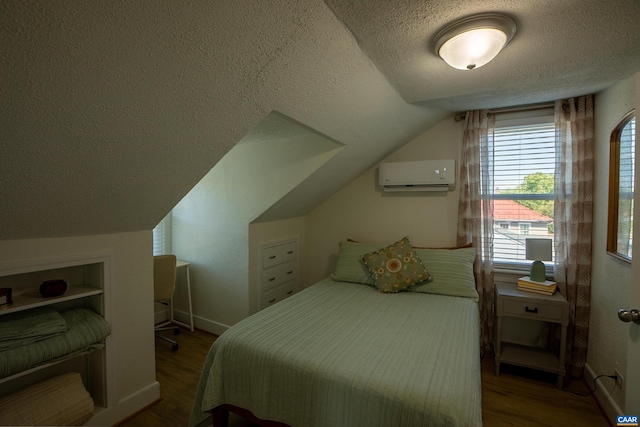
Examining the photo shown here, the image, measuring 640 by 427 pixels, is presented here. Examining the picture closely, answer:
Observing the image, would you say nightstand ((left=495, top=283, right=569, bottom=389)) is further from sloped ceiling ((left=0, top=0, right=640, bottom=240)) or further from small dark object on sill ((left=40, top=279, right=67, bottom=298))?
small dark object on sill ((left=40, top=279, right=67, bottom=298))

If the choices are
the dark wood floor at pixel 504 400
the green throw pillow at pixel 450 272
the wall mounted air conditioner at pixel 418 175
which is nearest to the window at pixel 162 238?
the dark wood floor at pixel 504 400

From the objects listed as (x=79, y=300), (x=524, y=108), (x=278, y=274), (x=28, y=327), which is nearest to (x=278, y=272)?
(x=278, y=274)

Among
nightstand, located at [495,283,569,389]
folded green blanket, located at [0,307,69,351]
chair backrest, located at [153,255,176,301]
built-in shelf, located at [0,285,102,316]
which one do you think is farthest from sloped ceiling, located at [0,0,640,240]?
nightstand, located at [495,283,569,389]

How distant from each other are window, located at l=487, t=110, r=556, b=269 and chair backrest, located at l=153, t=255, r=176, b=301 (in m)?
3.01

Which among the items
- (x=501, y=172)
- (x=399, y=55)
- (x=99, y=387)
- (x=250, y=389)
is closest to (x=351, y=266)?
(x=250, y=389)

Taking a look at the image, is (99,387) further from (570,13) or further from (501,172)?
(501,172)

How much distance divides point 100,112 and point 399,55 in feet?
4.59

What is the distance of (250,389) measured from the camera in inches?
59.4

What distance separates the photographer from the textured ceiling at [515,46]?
116 cm

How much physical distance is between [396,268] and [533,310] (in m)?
1.06

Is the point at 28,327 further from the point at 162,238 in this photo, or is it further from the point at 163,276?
the point at 162,238

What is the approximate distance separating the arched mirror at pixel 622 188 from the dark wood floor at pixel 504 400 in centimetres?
108

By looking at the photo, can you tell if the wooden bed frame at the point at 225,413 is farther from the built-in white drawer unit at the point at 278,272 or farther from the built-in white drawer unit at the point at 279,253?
the built-in white drawer unit at the point at 279,253

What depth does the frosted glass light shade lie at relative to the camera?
50.1 inches
